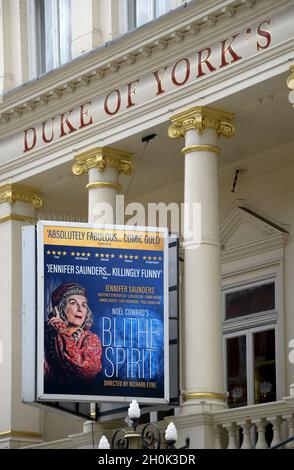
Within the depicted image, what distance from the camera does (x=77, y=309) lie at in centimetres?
2862

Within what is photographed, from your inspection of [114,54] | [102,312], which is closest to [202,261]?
[102,312]

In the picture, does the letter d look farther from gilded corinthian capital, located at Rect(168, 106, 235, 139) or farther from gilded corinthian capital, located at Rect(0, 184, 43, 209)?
gilded corinthian capital, located at Rect(168, 106, 235, 139)

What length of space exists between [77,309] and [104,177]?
299cm

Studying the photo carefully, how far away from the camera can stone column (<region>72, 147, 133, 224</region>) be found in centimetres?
3047

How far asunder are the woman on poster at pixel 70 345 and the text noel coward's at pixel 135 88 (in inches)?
138

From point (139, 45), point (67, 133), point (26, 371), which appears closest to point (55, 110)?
point (67, 133)

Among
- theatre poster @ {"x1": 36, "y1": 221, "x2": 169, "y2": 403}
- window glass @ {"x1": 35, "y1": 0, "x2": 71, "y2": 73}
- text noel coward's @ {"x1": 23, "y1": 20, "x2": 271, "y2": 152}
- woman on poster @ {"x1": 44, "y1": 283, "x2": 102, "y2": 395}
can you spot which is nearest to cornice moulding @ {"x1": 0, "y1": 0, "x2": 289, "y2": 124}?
text noel coward's @ {"x1": 23, "y1": 20, "x2": 271, "y2": 152}

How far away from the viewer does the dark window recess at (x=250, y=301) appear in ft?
102

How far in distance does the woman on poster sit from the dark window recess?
395 cm

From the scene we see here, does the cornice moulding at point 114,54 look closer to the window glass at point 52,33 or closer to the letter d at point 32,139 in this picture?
the letter d at point 32,139

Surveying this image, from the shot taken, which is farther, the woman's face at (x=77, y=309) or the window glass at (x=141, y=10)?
the window glass at (x=141, y=10)

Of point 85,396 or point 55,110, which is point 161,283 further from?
point 55,110

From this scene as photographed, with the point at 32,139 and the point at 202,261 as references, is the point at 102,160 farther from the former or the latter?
the point at 202,261

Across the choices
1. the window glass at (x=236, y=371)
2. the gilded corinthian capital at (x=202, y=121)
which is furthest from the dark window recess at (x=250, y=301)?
the gilded corinthian capital at (x=202, y=121)
